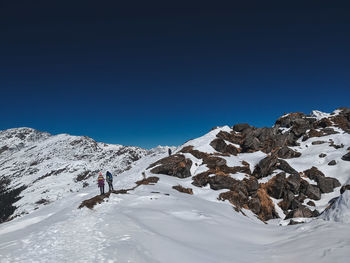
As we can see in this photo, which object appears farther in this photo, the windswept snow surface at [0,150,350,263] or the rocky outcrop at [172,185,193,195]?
the rocky outcrop at [172,185,193,195]

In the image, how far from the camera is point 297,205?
4009 centimetres

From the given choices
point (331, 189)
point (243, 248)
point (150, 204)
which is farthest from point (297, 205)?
point (243, 248)

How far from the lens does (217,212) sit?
24281mm

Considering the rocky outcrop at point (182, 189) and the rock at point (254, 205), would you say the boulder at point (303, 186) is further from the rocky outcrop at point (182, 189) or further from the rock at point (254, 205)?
the rocky outcrop at point (182, 189)

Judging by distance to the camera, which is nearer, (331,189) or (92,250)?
(92,250)

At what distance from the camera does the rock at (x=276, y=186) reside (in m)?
43.8

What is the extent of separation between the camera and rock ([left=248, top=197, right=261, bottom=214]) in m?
37.4

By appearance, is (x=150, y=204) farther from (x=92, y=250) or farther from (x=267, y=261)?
(x=267, y=261)

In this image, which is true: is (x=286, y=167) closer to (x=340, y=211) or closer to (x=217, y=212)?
(x=217, y=212)

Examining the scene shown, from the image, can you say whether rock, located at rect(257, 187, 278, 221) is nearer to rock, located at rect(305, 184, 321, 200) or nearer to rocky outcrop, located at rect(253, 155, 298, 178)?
rocky outcrop, located at rect(253, 155, 298, 178)

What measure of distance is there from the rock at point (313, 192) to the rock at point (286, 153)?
1351 centimetres

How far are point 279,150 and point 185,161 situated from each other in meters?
28.4

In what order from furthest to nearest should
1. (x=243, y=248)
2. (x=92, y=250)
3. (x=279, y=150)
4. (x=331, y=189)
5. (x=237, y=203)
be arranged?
(x=279, y=150), (x=331, y=189), (x=237, y=203), (x=243, y=248), (x=92, y=250)

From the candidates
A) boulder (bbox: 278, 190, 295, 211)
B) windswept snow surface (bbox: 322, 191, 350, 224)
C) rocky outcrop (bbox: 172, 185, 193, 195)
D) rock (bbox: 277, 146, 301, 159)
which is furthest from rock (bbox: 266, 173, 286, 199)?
windswept snow surface (bbox: 322, 191, 350, 224)
